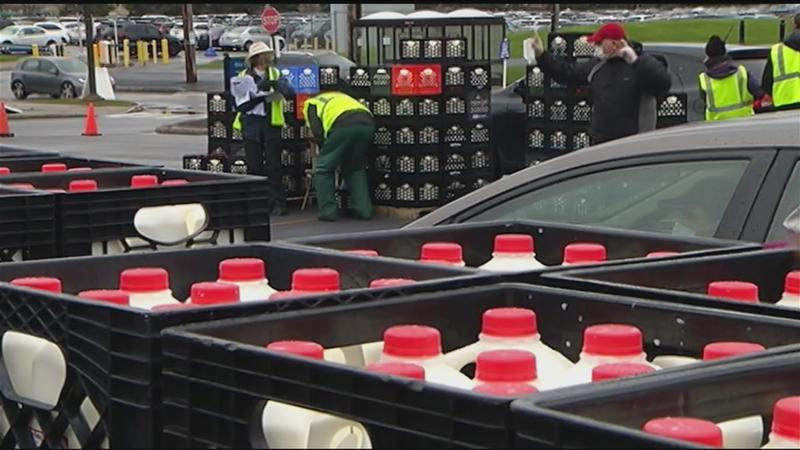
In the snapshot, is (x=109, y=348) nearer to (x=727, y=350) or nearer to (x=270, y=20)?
(x=727, y=350)

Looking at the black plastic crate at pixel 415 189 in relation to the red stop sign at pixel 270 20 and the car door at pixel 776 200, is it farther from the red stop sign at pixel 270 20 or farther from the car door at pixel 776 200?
the red stop sign at pixel 270 20

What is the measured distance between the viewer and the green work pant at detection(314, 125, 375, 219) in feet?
46.0

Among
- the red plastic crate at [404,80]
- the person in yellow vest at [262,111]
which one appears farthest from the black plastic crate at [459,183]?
the person in yellow vest at [262,111]

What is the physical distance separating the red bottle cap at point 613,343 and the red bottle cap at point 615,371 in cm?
12

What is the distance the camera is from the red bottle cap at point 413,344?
2.38 meters

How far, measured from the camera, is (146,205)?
4289 mm

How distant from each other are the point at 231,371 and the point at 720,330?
95 cm

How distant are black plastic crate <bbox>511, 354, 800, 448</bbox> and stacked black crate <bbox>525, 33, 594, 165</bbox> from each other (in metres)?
11.6

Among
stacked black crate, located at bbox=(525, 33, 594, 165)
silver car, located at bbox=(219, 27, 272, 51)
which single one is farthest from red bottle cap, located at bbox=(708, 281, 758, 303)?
silver car, located at bbox=(219, 27, 272, 51)

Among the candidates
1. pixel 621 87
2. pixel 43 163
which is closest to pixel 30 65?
pixel 621 87

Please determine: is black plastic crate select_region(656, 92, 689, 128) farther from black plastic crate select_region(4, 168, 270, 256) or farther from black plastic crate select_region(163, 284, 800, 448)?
black plastic crate select_region(163, 284, 800, 448)

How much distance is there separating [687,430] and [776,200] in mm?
2606

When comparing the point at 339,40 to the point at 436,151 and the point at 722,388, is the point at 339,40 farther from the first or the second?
the point at 722,388

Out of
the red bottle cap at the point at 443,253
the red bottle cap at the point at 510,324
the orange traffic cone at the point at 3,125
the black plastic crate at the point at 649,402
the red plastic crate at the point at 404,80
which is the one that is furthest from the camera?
the orange traffic cone at the point at 3,125
